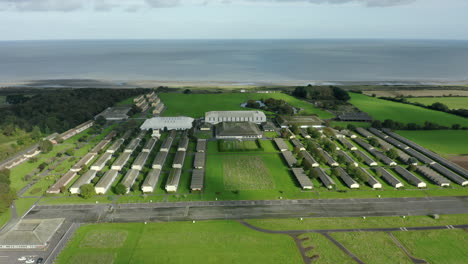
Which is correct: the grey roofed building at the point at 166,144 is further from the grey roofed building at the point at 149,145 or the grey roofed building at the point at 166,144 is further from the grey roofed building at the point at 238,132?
the grey roofed building at the point at 238,132

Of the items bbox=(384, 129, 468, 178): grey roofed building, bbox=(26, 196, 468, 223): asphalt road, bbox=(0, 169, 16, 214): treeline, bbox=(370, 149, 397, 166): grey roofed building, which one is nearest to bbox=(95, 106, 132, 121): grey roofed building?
bbox=(0, 169, 16, 214): treeline

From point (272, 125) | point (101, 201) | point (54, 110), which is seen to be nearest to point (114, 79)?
point (54, 110)

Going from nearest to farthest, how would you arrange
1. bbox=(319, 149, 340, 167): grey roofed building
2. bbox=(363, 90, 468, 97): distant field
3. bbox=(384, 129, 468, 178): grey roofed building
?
1. bbox=(384, 129, 468, 178): grey roofed building
2. bbox=(319, 149, 340, 167): grey roofed building
3. bbox=(363, 90, 468, 97): distant field

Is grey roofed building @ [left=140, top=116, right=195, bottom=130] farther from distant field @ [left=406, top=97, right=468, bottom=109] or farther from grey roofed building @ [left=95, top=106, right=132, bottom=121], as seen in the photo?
distant field @ [left=406, top=97, right=468, bottom=109]

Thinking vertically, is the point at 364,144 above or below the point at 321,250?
above

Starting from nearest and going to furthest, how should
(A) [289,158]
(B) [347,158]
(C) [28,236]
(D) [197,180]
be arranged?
(C) [28,236] < (D) [197,180] < (B) [347,158] < (A) [289,158]

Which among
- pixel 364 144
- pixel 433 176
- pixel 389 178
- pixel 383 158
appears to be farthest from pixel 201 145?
pixel 433 176

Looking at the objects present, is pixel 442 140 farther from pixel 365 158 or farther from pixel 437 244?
pixel 437 244
